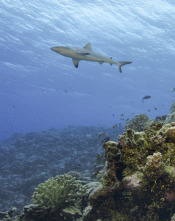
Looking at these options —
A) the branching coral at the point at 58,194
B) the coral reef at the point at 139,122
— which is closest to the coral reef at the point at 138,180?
the branching coral at the point at 58,194

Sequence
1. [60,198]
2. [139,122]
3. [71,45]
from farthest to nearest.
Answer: [71,45] → [139,122] → [60,198]

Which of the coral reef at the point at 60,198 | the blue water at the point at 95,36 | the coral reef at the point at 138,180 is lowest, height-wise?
the coral reef at the point at 60,198

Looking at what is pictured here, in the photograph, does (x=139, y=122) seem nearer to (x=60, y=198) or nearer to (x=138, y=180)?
(x=60, y=198)

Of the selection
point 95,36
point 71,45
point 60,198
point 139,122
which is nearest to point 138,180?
point 60,198

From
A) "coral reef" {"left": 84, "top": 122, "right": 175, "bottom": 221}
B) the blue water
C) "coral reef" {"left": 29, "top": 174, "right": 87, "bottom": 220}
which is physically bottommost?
"coral reef" {"left": 29, "top": 174, "right": 87, "bottom": 220}

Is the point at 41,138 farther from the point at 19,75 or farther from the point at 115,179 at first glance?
the point at 19,75

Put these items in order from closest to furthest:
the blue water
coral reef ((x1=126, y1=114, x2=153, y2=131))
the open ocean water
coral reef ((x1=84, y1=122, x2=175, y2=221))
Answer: coral reef ((x1=84, y1=122, x2=175, y2=221)) < coral reef ((x1=126, y1=114, x2=153, y2=131)) < the open ocean water < the blue water

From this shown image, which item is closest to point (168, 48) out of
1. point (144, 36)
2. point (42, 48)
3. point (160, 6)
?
point (144, 36)

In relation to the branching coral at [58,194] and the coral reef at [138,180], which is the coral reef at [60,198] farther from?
the coral reef at [138,180]

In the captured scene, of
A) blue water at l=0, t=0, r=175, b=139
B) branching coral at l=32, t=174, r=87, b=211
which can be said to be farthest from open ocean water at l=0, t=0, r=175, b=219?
branching coral at l=32, t=174, r=87, b=211

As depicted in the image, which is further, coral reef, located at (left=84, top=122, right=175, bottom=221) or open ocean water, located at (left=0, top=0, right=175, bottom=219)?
open ocean water, located at (left=0, top=0, right=175, bottom=219)

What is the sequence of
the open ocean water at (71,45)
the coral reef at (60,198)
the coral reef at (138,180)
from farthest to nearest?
1. the open ocean water at (71,45)
2. the coral reef at (60,198)
3. the coral reef at (138,180)

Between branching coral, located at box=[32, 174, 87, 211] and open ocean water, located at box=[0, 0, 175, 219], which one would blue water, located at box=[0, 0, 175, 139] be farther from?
branching coral, located at box=[32, 174, 87, 211]

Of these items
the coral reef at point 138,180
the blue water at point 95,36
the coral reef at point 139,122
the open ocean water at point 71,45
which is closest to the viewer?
the coral reef at point 138,180
